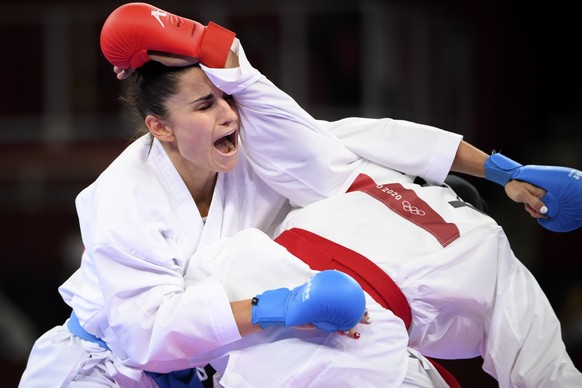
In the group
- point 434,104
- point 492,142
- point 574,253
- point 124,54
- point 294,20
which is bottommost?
point 574,253

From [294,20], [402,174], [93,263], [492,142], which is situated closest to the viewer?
[93,263]

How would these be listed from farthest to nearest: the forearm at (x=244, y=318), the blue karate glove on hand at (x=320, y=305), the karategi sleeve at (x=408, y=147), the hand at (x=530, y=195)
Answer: the karategi sleeve at (x=408, y=147), the hand at (x=530, y=195), the forearm at (x=244, y=318), the blue karate glove on hand at (x=320, y=305)

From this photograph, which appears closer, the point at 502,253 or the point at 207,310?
the point at 207,310

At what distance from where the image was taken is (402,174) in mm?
2293

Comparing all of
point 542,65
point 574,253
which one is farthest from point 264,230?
point 542,65

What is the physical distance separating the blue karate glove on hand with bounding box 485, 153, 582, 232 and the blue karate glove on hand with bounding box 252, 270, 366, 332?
0.58 m

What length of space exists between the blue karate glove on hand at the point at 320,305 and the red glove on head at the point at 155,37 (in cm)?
59

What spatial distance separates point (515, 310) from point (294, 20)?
3125mm

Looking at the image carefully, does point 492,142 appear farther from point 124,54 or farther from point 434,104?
point 124,54

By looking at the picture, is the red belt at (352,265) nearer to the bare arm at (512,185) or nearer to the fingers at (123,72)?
the bare arm at (512,185)

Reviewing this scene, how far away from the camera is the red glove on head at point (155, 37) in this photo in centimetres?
204

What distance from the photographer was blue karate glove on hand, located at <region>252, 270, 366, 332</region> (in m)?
1.78

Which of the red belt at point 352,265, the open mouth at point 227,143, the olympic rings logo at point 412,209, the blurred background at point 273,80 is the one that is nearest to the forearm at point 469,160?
the olympic rings logo at point 412,209

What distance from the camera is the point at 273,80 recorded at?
192 inches
